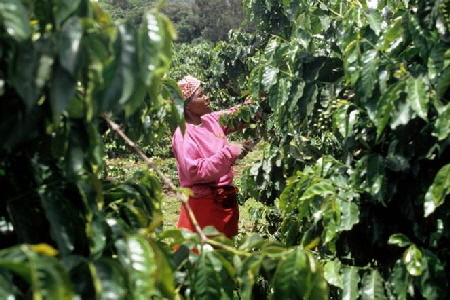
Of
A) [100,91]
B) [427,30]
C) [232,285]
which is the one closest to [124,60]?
[100,91]

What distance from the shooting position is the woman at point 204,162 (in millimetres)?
3303

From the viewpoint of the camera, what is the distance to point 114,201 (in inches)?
54.4

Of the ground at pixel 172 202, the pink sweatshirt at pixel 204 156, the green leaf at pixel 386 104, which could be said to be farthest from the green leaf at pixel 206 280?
the pink sweatshirt at pixel 204 156

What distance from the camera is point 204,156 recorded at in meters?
3.43

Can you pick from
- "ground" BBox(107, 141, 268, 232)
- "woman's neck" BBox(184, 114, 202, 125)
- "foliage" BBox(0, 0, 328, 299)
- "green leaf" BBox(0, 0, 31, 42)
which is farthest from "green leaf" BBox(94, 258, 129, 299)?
"woman's neck" BBox(184, 114, 202, 125)

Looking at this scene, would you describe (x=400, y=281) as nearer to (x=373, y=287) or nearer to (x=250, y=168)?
(x=373, y=287)

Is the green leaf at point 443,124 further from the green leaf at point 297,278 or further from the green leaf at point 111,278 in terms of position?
the green leaf at point 111,278

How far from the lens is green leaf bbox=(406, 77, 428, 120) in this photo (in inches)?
67.4

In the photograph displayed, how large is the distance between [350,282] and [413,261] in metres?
0.26

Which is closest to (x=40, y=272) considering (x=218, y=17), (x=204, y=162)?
Result: (x=204, y=162)

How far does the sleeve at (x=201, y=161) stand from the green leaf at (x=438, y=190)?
5.33 ft

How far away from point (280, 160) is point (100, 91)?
8.19ft

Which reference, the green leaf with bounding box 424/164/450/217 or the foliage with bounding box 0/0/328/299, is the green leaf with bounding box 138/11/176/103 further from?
the green leaf with bounding box 424/164/450/217

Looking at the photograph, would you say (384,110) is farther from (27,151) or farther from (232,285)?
(27,151)
